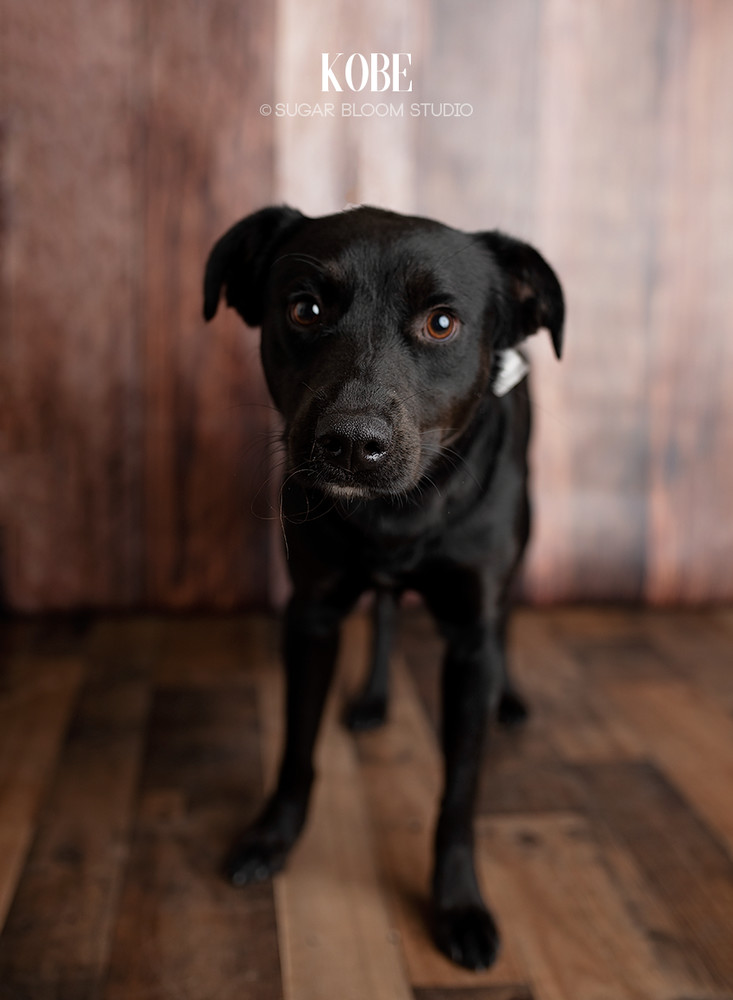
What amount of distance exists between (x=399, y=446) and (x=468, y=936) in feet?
2.18

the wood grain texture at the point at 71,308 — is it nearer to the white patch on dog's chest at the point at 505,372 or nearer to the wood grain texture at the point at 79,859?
the wood grain texture at the point at 79,859

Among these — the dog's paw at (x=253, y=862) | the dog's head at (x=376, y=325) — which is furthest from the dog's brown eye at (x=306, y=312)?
the dog's paw at (x=253, y=862)

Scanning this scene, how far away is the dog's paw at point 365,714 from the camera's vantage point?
1.92m

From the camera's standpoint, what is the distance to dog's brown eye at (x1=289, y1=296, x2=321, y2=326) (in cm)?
128

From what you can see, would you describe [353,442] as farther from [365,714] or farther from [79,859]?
[365,714]

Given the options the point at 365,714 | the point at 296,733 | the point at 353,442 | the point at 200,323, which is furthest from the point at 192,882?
the point at 200,323

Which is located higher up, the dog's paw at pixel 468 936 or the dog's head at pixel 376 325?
the dog's head at pixel 376 325

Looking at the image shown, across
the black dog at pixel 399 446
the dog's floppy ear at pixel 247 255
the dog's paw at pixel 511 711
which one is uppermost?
the dog's floppy ear at pixel 247 255

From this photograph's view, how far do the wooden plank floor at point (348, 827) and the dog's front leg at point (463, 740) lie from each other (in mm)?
77

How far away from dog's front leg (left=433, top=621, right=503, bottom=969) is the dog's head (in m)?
0.28

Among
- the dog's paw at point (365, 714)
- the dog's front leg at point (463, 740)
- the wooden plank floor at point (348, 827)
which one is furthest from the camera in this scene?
the dog's paw at point (365, 714)

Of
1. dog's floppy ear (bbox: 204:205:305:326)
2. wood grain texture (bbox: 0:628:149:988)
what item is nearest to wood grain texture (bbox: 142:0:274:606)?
wood grain texture (bbox: 0:628:149:988)

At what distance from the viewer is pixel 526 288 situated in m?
1.42

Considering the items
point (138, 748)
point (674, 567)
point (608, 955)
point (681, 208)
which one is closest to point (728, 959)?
point (608, 955)
